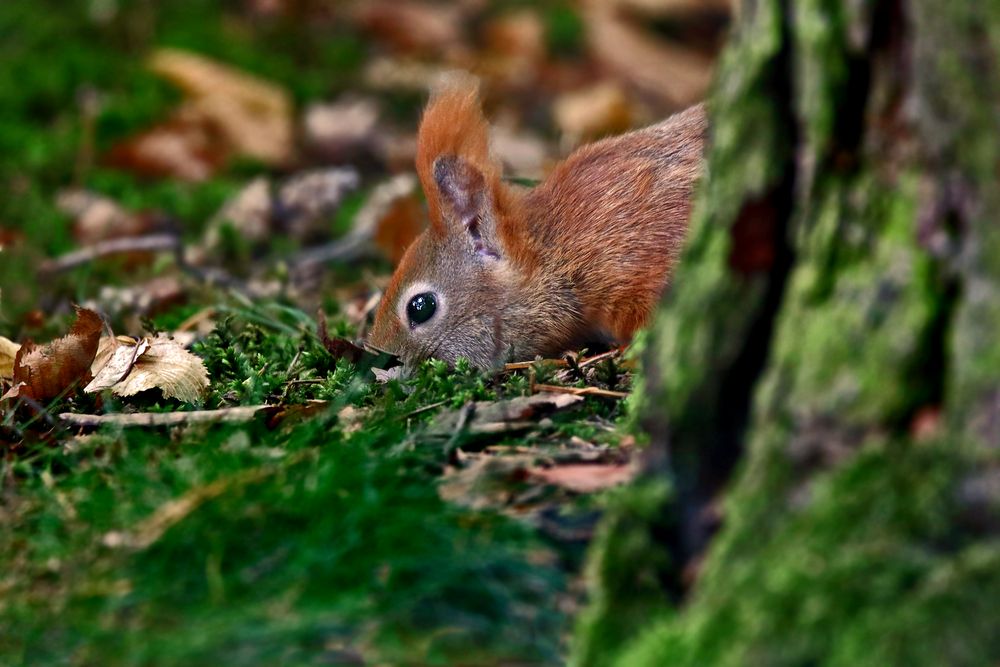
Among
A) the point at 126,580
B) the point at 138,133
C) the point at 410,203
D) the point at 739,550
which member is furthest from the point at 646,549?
the point at 138,133

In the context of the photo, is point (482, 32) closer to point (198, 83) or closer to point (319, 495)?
point (198, 83)

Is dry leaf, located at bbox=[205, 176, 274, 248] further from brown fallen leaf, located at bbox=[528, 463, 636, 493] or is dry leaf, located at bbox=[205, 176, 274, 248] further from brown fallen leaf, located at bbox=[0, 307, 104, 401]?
brown fallen leaf, located at bbox=[528, 463, 636, 493]

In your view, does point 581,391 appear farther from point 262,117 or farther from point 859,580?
point 262,117

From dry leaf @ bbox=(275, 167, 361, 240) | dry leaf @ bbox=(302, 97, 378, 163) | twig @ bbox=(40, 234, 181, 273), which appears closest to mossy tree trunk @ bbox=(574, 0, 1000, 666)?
twig @ bbox=(40, 234, 181, 273)

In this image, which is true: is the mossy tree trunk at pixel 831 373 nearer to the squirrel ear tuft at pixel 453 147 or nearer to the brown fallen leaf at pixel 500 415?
the brown fallen leaf at pixel 500 415

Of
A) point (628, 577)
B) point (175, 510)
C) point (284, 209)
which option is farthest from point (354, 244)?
point (628, 577)
